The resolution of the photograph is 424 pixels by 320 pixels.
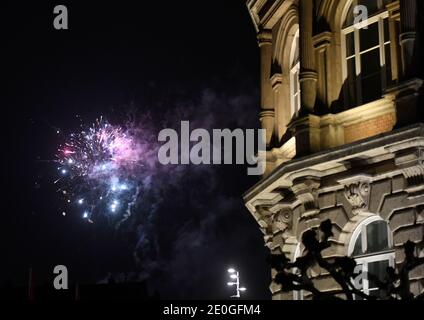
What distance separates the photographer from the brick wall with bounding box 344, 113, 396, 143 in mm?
21281

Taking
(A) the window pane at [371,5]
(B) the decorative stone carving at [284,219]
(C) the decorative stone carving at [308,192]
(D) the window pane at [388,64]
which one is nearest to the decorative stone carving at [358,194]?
(C) the decorative stone carving at [308,192]

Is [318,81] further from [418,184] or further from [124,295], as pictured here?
[124,295]

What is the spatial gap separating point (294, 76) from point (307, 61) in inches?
101

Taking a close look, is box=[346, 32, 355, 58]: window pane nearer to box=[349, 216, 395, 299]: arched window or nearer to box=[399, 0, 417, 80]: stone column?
box=[399, 0, 417, 80]: stone column

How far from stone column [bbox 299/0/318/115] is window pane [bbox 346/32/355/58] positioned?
936 mm

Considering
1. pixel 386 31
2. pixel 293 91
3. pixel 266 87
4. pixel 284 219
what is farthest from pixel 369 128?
pixel 266 87

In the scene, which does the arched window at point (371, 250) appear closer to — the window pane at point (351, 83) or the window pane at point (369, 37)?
the window pane at point (351, 83)

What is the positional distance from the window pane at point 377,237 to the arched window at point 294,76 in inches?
208

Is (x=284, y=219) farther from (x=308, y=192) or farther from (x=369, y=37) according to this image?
(x=369, y=37)

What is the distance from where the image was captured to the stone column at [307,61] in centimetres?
2331

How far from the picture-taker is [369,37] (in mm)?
22594

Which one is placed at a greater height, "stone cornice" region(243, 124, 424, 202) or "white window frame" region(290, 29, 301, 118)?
"white window frame" region(290, 29, 301, 118)

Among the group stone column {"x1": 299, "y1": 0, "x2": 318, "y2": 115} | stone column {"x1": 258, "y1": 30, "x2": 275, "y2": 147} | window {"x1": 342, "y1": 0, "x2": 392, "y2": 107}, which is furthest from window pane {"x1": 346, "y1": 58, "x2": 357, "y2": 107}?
stone column {"x1": 258, "y1": 30, "x2": 275, "y2": 147}
